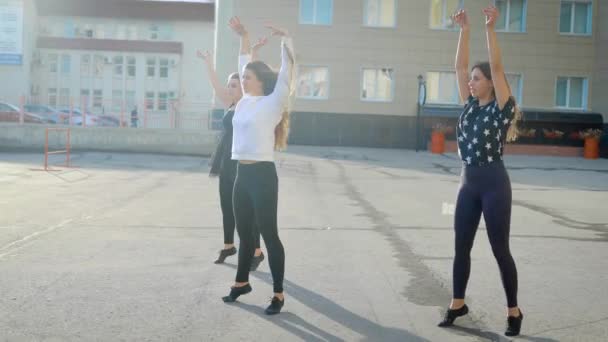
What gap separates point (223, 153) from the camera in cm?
678

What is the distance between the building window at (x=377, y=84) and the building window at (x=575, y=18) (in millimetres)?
7836

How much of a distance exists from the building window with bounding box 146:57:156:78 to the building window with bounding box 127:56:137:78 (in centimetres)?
113

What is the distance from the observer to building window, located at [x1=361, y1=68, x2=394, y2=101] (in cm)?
3269

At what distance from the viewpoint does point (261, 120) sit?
529 centimetres

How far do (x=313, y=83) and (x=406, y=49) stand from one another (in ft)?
13.8

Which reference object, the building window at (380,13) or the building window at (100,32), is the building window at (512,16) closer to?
the building window at (380,13)

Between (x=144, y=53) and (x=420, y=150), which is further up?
(x=144, y=53)

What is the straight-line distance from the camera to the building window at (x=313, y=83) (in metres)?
32.5

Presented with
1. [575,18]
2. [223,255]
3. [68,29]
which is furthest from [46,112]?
[223,255]

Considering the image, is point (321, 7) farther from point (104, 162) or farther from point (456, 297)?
point (456, 297)

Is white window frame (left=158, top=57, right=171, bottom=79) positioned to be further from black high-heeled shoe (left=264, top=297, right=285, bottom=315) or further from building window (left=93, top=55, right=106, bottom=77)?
black high-heeled shoe (left=264, top=297, right=285, bottom=315)

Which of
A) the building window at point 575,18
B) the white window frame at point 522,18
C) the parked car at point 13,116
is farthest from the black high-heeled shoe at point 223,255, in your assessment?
the parked car at point 13,116

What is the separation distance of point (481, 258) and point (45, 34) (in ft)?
219

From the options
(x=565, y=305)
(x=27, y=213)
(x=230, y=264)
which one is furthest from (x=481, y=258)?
(x=27, y=213)
